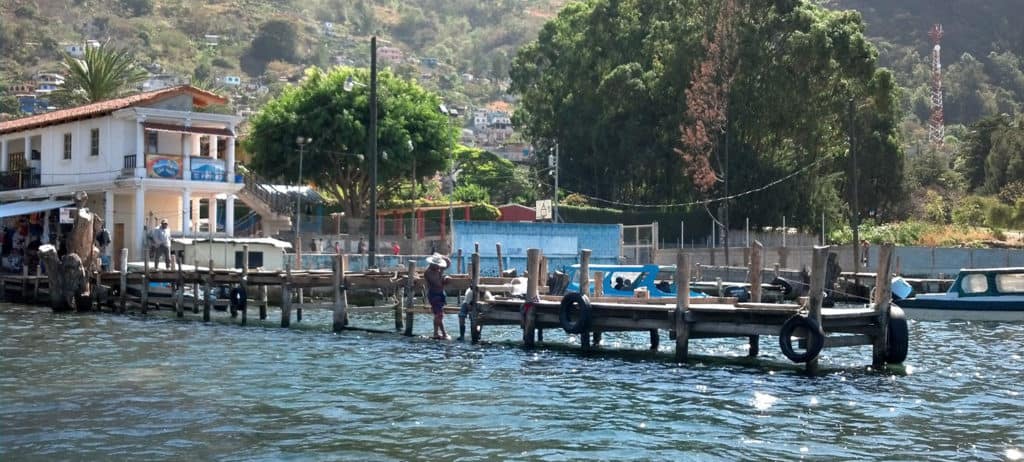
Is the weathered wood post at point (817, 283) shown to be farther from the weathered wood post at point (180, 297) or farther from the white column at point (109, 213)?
the white column at point (109, 213)

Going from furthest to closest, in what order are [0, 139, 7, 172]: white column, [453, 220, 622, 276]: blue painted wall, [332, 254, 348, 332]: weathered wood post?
[0, 139, 7, 172]: white column < [453, 220, 622, 276]: blue painted wall < [332, 254, 348, 332]: weathered wood post

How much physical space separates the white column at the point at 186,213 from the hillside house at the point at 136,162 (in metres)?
0.04

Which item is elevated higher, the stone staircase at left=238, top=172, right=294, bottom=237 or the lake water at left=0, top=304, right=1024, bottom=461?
the stone staircase at left=238, top=172, right=294, bottom=237

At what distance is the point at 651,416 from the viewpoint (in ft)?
70.3

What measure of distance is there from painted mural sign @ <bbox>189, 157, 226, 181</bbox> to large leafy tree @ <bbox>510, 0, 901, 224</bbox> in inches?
1086

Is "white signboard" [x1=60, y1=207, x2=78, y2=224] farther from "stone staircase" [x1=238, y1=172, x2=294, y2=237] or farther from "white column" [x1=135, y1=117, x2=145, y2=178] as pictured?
"stone staircase" [x1=238, y1=172, x2=294, y2=237]

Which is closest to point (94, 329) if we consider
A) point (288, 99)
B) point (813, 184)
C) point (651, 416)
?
point (651, 416)

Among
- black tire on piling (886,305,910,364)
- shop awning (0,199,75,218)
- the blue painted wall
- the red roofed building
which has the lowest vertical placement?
black tire on piling (886,305,910,364)

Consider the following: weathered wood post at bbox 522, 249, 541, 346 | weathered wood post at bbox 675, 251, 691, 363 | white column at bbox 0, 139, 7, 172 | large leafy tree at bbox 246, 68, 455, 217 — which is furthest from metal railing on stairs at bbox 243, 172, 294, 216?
weathered wood post at bbox 675, 251, 691, 363

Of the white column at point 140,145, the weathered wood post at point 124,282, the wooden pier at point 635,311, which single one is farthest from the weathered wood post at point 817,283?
the white column at point 140,145

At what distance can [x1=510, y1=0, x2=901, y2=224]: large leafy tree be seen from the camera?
70625 millimetres

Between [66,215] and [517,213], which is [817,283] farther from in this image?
[517,213]

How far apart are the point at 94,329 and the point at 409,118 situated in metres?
39.9

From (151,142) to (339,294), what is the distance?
2338cm
